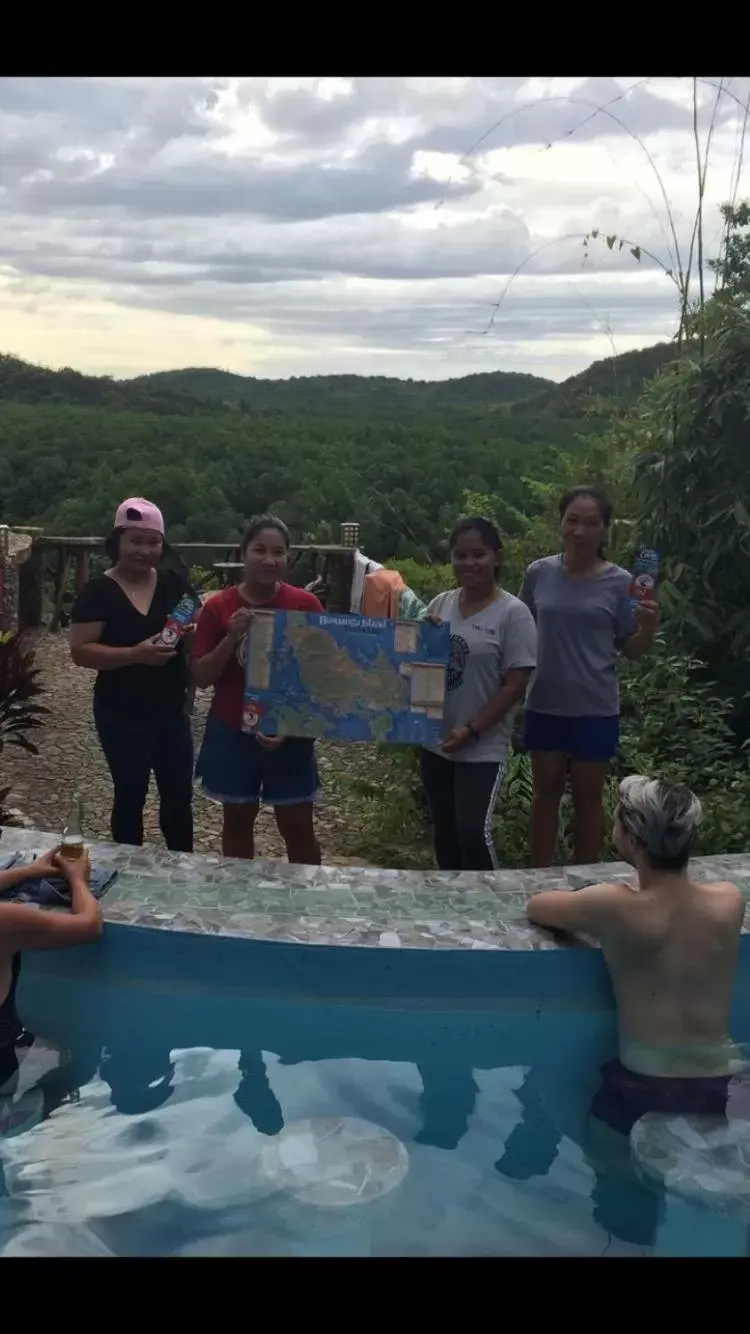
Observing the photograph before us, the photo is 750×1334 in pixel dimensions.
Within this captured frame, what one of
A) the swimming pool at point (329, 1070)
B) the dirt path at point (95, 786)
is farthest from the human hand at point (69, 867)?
A: the dirt path at point (95, 786)

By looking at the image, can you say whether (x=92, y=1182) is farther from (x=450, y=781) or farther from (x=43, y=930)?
(x=450, y=781)

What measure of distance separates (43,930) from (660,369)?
468 cm

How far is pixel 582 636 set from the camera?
11.6ft

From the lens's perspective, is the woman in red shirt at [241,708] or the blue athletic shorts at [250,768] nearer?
the woman in red shirt at [241,708]

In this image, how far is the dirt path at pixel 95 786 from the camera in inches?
204

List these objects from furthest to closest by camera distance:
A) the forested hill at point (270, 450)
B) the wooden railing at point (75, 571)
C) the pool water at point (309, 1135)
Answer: the forested hill at point (270, 450) → the wooden railing at point (75, 571) → the pool water at point (309, 1135)

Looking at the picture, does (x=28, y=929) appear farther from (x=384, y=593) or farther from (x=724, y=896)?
(x=384, y=593)

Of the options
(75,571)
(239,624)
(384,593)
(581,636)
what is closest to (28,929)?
(239,624)

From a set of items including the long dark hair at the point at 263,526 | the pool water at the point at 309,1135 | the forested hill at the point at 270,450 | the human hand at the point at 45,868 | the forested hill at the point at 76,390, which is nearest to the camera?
the pool water at the point at 309,1135

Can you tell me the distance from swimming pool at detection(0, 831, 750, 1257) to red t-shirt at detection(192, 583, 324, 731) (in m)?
0.58

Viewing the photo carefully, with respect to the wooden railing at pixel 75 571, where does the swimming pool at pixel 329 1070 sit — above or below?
below

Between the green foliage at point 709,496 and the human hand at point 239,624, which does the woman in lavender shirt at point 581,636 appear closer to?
the human hand at point 239,624

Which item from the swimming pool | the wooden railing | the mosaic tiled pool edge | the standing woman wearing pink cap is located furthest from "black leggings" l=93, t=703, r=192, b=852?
the wooden railing
